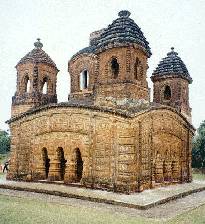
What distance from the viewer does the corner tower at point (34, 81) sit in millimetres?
17281

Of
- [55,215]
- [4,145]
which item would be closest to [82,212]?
[55,215]

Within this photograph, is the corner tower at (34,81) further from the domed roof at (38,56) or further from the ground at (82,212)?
the ground at (82,212)

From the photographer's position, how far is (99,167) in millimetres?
12891

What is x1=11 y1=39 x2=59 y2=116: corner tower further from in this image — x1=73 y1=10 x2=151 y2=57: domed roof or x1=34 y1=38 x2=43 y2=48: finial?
x1=73 y1=10 x2=151 y2=57: domed roof

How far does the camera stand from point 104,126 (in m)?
12.9

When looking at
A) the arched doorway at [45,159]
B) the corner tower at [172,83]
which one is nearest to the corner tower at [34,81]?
the arched doorway at [45,159]

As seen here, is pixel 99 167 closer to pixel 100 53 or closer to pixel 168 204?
pixel 168 204

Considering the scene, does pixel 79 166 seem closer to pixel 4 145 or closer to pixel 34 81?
pixel 34 81

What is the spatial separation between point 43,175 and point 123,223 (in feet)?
25.6

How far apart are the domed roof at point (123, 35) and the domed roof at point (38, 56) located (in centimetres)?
432

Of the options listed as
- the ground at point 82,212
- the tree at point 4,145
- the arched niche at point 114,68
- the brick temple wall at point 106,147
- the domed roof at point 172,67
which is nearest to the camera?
the ground at point 82,212

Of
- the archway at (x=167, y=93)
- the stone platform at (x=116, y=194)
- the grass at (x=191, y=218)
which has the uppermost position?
the archway at (x=167, y=93)

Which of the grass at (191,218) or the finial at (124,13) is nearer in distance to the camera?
the grass at (191,218)

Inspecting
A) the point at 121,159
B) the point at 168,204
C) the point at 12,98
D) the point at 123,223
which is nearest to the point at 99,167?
the point at 121,159
